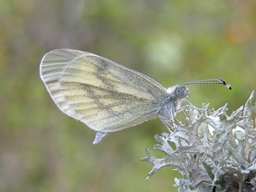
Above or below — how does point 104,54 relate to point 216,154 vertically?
above

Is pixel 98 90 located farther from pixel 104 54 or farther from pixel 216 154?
pixel 104 54

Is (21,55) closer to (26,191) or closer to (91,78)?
(26,191)

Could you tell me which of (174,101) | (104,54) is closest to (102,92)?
(174,101)

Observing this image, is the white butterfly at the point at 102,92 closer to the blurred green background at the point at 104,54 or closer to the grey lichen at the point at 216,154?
the grey lichen at the point at 216,154

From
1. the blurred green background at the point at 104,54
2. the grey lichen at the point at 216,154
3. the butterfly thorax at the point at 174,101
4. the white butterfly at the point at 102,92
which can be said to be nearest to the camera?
the grey lichen at the point at 216,154

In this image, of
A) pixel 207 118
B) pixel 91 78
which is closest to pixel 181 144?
pixel 207 118

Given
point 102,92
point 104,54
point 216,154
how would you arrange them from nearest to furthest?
point 216,154, point 102,92, point 104,54

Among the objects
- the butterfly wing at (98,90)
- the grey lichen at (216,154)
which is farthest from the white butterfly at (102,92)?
the grey lichen at (216,154)
